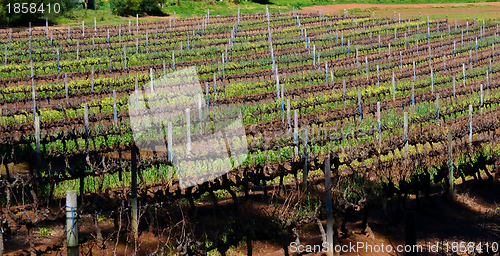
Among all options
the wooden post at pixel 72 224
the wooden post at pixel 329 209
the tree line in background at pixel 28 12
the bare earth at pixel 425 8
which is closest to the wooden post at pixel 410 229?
the wooden post at pixel 329 209

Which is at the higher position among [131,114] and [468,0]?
[468,0]

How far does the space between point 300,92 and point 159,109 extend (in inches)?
234

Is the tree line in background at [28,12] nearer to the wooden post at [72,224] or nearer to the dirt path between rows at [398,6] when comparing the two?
the dirt path between rows at [398,6]

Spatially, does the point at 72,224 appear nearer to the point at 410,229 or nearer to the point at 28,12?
the point at 410,229

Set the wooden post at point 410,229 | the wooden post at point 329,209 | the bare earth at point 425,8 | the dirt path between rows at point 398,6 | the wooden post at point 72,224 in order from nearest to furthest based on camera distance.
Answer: the wooden post at point 72,224, the wooden post at point 410,229, the wooden post at point 329,209, the bare earth at point 425,8, the dirt path between rows at point 398,6

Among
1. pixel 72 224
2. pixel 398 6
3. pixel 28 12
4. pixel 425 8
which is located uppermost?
pixel 398 6

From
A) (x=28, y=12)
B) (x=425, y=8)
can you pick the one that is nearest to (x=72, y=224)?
(x=28, y=12)

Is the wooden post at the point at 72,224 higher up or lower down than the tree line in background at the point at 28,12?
lower down

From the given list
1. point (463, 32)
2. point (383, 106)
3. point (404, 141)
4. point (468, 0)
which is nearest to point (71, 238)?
point (404, 141)

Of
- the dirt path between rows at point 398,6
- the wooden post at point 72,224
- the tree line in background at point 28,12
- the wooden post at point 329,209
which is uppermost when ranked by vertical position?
the dirt path between rows at point 398,6

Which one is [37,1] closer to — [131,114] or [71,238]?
[131,114]

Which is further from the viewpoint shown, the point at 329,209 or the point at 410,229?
the point at 329,209

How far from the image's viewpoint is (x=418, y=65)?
99.5ft

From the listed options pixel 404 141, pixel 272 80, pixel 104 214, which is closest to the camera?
pixel 104 214
